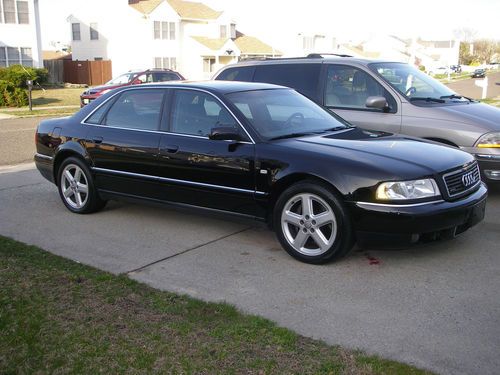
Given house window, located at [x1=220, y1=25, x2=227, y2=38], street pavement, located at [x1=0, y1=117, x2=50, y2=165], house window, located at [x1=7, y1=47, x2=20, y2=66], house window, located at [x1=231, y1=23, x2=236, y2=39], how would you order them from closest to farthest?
street pavement, located at [x1=0, y1=117, x2=50, y2=165], house window, located at [x1=7, y1=47, x2=20, y2=66], house window, located at [x1=220, y1=25, x2=227, y2=38], house window, located at [x1=231, y1=23, x2=236, y2=39]

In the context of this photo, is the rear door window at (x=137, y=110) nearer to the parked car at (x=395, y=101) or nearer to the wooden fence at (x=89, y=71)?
the parked car at (x=395, y=101)

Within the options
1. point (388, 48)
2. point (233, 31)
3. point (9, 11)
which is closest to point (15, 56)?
point (9, 11)

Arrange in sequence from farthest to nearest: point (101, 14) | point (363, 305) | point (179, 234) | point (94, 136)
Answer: point (101, 14), point (94, 136), point (179, 234), point (363, 305)

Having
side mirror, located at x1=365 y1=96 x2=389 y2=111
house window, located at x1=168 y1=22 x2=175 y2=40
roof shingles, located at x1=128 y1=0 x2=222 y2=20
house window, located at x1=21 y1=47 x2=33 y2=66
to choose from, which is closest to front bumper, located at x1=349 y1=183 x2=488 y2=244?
side mirror, located at x1=365 y1=96 x2=389 y2=111

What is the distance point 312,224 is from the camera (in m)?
5.02

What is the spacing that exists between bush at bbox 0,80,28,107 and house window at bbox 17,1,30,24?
51.7 feet

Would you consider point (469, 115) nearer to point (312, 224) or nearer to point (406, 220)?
point (406, 220)

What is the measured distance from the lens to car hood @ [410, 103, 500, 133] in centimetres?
706

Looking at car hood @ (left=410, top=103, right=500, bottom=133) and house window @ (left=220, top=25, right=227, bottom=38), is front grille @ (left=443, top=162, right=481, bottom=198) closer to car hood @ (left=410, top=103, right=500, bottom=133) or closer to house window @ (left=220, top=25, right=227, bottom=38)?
car hood @ (left=410, top=103, right=500, bottom=133)

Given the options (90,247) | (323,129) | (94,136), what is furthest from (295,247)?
(94,136)

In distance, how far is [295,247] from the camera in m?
5.14

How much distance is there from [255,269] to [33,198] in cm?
407

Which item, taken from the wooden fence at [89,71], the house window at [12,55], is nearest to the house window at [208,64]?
the wooden fence at [89,71]

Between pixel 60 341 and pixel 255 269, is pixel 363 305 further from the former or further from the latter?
pixel 60 341
